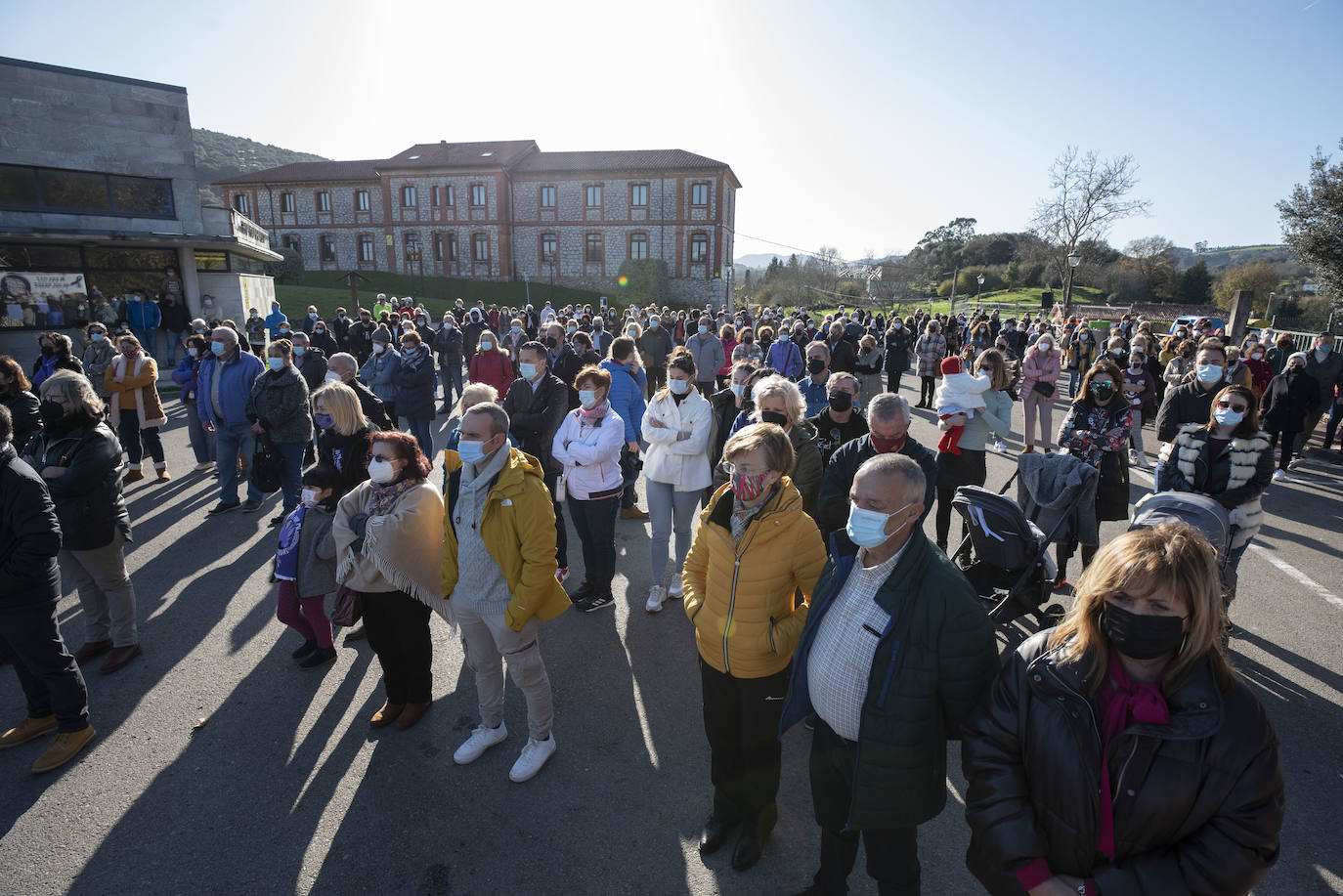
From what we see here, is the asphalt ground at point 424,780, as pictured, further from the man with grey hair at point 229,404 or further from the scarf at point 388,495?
the man with grey hair at point 229,404

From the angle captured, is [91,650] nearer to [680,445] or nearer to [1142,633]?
[680,445]

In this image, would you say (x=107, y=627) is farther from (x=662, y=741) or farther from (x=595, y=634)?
(x=662, y=741)

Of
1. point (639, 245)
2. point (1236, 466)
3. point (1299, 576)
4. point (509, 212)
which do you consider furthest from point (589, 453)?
point (509, 212)

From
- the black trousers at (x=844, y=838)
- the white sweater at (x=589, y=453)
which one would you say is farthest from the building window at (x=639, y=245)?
the black trousers at (x=844, y=838)

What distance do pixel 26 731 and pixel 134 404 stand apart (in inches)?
218

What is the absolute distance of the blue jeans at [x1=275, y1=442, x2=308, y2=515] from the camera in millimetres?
6383

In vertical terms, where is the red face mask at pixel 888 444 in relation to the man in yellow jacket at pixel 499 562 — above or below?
above

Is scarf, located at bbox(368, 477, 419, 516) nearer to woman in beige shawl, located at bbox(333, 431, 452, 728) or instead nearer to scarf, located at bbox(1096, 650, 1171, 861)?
woman in beige shawl, located at bbox(333, 431, 452, 728)

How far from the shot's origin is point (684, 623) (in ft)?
16.2

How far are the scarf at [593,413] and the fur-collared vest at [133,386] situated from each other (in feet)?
19.9

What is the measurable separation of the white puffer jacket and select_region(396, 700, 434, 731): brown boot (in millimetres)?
2183

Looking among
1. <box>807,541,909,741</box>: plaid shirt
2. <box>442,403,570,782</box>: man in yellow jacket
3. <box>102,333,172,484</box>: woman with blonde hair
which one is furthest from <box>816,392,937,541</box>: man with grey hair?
<box>102,333,172,484</box>: woman with blonde hair

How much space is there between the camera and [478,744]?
139 inches

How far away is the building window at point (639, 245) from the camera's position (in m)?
46.1
